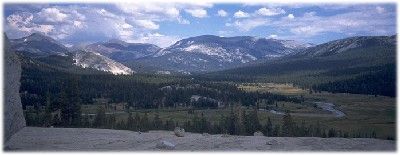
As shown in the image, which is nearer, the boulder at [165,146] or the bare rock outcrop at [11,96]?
the boulder at [165,146]

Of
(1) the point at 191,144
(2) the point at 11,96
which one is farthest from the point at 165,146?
(2) the point at 11,96

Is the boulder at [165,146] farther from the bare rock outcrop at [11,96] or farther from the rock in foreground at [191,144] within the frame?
the bare rock outcrop at [11,96]

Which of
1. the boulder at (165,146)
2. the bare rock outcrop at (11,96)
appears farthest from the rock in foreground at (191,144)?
the bare rock outcrop at (11,96)

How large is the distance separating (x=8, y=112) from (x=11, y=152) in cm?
827

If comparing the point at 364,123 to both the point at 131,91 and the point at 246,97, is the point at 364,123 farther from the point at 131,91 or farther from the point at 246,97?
the point at 131,91

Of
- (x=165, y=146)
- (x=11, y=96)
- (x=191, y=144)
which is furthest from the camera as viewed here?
(x=11, y=96)

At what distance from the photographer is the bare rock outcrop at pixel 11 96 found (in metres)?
35.4

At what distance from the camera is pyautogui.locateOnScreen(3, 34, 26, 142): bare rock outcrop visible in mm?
35438

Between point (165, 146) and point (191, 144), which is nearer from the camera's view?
point (165, 146)

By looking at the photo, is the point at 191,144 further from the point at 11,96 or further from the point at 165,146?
the point at 11,96

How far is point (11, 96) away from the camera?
36938 mm

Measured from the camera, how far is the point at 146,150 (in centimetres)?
3253

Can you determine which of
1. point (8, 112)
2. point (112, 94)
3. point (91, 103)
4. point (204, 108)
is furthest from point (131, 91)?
point (8, 112)

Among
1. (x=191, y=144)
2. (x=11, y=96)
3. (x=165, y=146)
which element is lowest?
(x=191, y=144)
